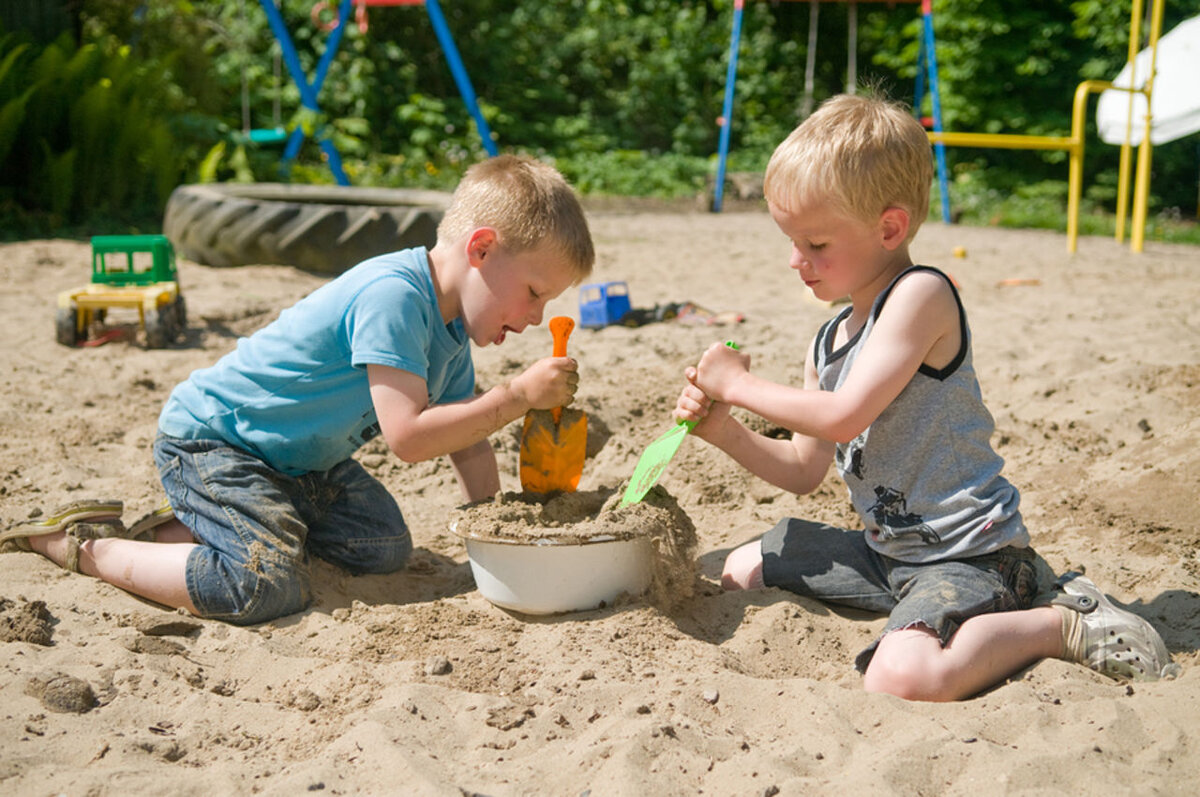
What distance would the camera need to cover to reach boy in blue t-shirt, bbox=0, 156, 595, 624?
2234 mm

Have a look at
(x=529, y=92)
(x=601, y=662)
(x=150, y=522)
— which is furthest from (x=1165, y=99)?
→ (x=150, y=522)

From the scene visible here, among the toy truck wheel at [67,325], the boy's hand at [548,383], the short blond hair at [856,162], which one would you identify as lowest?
the toy truck wheel at [67,325]

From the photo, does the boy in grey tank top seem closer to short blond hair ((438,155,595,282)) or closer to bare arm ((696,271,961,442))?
bare arm ((696,271,961,442))

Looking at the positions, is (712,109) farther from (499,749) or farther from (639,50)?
→ (499,749)

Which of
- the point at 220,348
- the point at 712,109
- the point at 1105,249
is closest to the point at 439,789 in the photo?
the point at 220,348

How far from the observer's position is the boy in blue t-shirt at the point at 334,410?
223 centimetres

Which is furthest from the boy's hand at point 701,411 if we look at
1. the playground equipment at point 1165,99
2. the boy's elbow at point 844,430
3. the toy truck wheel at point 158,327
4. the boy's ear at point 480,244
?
the playground equipment at point 1165,99

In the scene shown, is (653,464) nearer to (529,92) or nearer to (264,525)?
(264,525)

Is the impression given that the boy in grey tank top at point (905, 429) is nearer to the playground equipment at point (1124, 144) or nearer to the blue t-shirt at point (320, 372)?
the blue t-shirt at point (320, 372)

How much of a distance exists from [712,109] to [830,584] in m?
12.2

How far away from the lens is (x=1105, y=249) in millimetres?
7891

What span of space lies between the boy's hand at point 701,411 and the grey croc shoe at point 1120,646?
2.56 feet

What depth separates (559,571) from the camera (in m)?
2.14

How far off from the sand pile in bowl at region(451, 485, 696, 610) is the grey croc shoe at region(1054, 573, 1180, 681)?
0.77m
